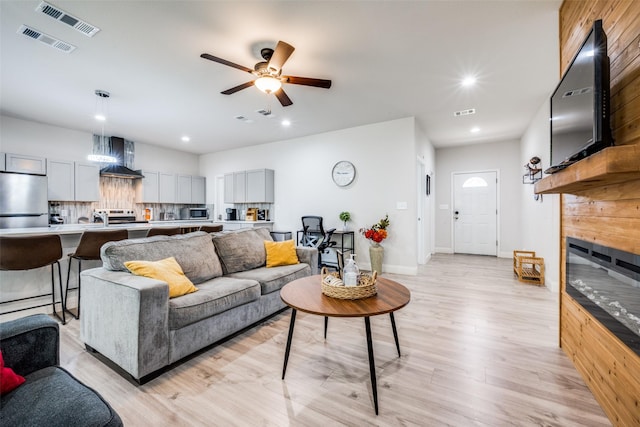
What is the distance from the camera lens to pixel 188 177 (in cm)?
735

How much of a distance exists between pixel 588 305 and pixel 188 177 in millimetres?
7800

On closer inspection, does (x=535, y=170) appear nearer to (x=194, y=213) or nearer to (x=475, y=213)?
(x=475, y=213)

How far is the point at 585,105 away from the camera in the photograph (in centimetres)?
149

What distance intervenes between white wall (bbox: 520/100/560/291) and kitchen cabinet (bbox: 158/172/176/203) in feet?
24.6

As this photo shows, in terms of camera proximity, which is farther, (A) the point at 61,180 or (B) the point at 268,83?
(A) the point at 61,180

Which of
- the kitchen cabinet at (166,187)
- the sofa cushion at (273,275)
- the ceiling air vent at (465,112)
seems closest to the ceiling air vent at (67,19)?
the sofa cushion at (273,275)

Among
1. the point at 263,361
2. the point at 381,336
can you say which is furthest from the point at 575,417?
the point at 263,361

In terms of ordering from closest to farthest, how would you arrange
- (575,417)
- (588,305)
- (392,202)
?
(575,417), (588,305), (392,202)

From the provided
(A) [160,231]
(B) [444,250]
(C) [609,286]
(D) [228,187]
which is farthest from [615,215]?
(D) [228,187]

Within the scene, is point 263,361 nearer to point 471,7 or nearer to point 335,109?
point 471,7

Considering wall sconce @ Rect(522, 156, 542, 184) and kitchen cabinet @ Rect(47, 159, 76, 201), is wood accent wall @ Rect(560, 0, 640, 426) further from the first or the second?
kitchen cabinet @ Rect(47, 159, 76, 201)

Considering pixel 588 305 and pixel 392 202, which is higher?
pixel 392 202

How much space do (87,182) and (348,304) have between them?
6208mm

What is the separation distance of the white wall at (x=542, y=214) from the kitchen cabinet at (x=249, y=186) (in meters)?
5.05
